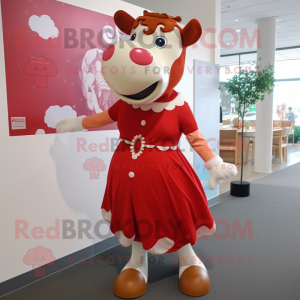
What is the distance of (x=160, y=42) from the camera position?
5.77 feet

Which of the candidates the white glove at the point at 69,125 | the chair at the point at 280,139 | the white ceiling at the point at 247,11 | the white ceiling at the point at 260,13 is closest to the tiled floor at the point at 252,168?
the chair at the point at 280,139

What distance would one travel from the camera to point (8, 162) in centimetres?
202

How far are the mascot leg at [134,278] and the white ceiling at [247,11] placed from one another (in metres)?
3.16

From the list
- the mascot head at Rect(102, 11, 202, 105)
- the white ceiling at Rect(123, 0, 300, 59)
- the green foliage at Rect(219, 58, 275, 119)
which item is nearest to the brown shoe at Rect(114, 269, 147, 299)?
the mascot head at Rect(102, 11, 202, 105)

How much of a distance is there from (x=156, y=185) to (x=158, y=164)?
122mm

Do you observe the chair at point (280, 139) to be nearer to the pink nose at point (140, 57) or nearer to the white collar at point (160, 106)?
the white collar at point (160, 106)

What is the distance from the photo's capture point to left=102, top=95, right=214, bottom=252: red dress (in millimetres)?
1831

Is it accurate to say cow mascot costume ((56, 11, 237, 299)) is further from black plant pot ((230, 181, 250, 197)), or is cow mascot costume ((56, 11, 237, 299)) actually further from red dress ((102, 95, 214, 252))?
black plant pot ((230, 181, 250, 197))

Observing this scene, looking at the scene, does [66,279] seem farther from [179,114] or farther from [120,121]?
[179,114]

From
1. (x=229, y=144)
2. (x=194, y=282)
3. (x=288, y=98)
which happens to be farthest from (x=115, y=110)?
(x=288, y=98)

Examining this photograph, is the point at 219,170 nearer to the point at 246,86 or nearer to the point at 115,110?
the point at 115,110

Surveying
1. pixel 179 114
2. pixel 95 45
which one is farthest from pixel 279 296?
pixel 95 45

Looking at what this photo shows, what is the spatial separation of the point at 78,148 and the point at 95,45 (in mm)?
822

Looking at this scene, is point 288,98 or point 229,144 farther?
point 288,98
